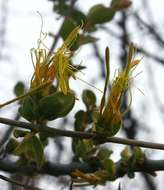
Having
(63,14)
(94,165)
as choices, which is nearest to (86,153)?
(94,165)

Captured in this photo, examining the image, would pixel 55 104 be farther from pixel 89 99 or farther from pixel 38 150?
pixel 89 99

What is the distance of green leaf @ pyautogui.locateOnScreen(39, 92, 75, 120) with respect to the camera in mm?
708

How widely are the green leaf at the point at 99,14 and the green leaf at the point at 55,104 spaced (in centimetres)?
50

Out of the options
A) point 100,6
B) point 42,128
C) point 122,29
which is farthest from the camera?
point 122,29

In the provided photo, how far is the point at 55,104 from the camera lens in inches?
28.0

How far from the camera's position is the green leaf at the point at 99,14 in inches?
46.3

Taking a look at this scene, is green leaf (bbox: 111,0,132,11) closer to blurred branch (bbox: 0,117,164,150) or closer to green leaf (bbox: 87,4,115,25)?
green leaf (bbox: 87,4,115,25)

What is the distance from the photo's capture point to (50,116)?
72 centimetres

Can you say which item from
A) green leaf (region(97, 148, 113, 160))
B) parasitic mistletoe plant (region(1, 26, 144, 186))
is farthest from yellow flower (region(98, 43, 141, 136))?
green leaf (region(97, 148, 113, 160))

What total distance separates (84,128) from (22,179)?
Result: 28 cm

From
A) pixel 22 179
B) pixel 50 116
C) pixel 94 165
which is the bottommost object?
pixel 22 179

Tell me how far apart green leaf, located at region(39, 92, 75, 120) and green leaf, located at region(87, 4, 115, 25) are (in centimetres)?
50

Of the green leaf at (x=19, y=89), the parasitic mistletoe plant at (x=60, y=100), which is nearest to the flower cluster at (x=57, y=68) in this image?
the parasitic mistletoe plant at (x=60, y=100)

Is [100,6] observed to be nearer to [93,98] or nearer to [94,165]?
[93,98]
